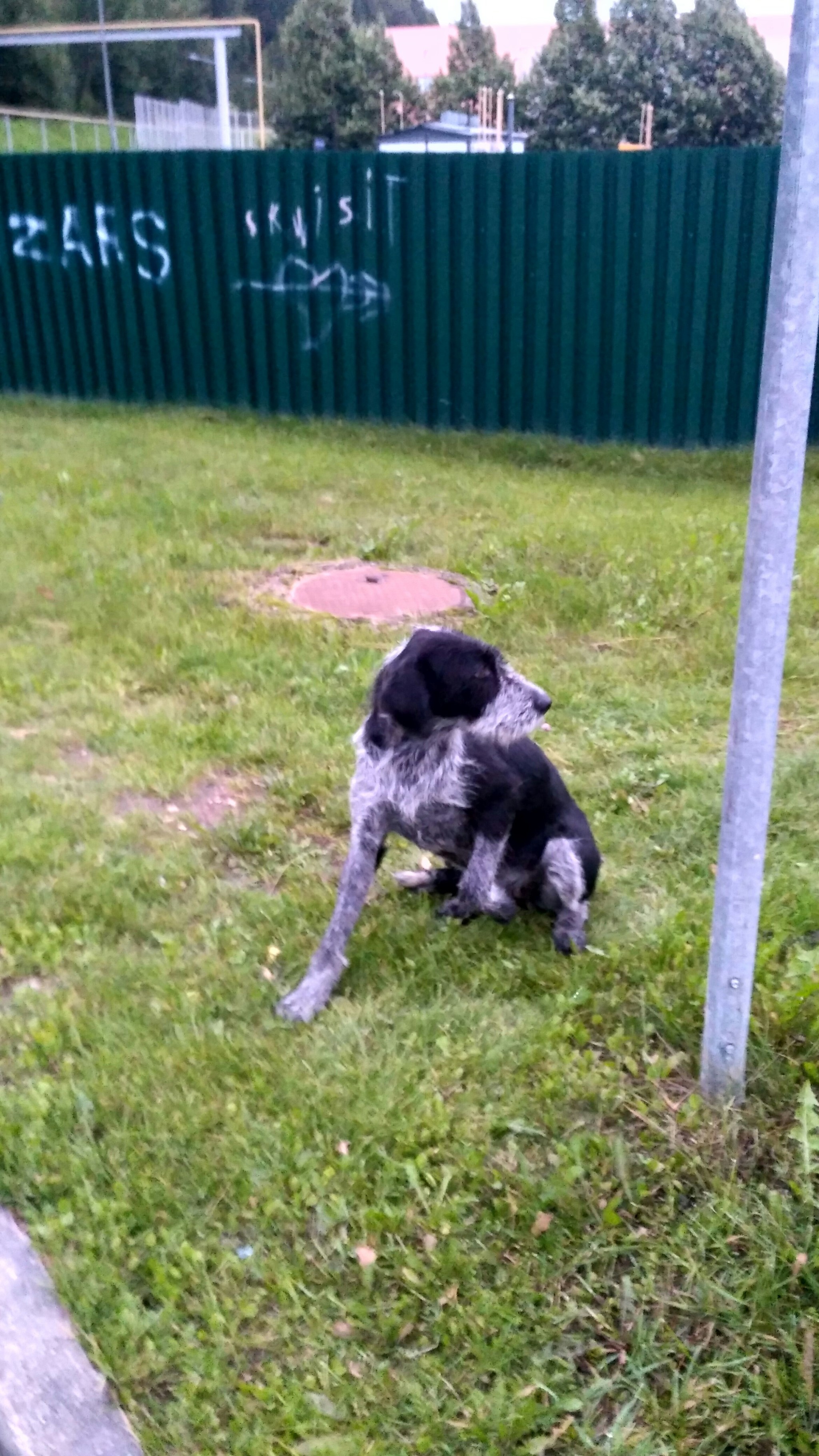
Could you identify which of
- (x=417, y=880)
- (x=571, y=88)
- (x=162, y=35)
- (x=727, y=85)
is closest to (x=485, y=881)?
(x=417, y=880)

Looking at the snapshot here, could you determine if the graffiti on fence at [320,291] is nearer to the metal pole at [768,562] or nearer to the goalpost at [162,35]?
the metal pole at [768,562]

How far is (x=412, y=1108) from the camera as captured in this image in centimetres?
276

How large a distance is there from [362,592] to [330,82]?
42.9 meters

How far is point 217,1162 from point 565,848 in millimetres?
1218

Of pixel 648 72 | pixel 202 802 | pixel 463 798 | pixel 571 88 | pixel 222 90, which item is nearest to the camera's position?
pixel 463 798

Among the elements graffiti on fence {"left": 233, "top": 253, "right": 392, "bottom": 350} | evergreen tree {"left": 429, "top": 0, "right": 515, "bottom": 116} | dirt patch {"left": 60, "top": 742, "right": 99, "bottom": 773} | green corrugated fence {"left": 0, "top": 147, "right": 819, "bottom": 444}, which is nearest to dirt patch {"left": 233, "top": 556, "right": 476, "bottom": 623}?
dirt patch {"left": 60, "top": 742, "right": 99, "bottom": 773}

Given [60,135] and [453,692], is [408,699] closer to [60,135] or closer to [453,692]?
[453,692]

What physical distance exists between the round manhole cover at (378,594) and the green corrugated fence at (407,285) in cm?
425

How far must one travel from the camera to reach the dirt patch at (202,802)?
4.21 metres

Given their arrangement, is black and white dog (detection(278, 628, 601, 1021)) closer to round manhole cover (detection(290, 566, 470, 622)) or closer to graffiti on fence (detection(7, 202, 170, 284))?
round manhole cover (detection(290, 566, 470, 622))

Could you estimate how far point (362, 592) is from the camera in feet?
20.9

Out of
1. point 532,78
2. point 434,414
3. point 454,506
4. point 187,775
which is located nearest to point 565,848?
point 187,775

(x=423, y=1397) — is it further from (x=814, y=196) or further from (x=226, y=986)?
(x=814, y=196)

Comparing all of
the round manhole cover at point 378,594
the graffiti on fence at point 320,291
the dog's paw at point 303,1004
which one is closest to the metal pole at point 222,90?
the graffiti on fence at point 320,291
